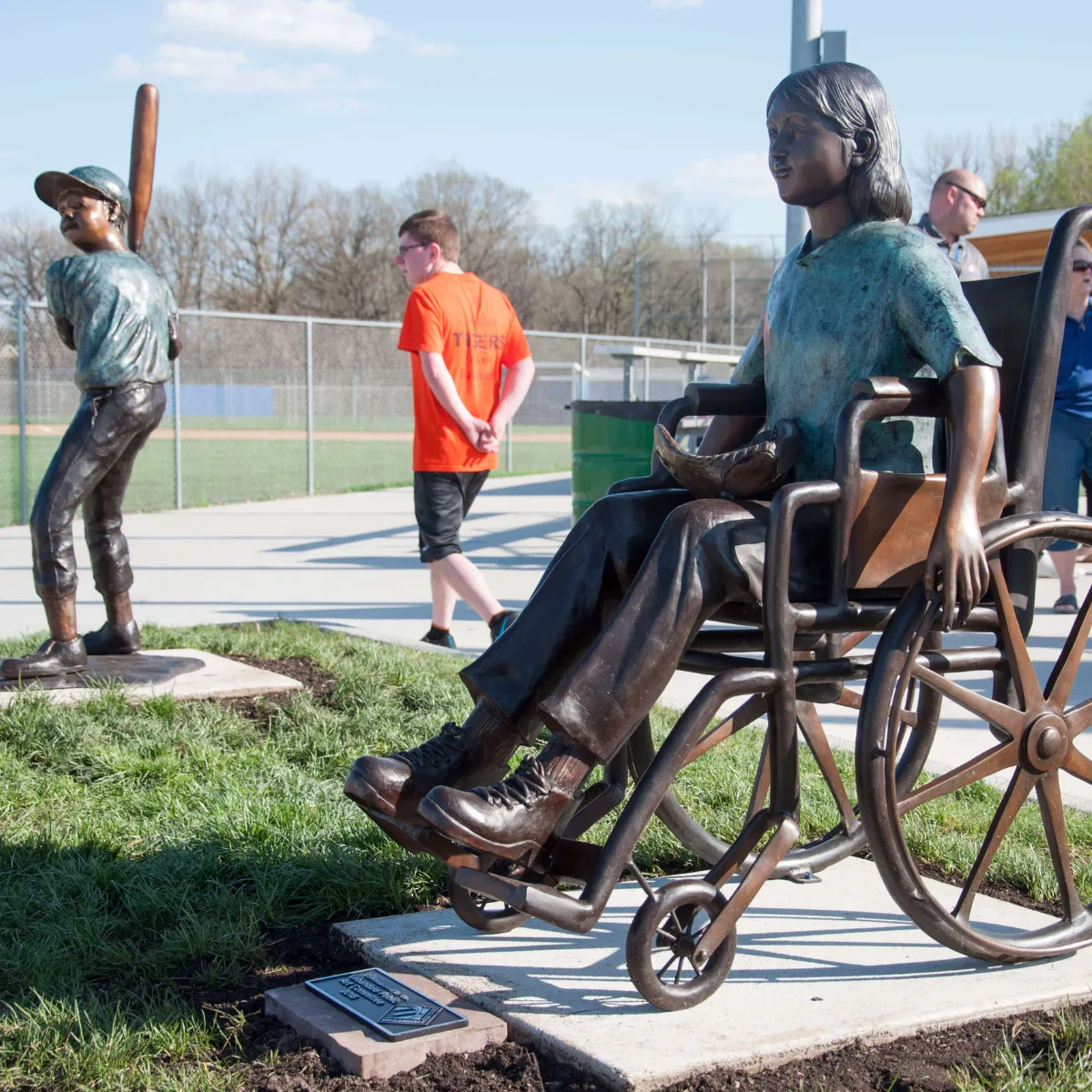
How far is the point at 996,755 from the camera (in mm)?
2646

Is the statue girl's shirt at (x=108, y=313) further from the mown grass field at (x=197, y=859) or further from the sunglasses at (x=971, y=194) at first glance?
the sunglasses at (x=971, y=194)

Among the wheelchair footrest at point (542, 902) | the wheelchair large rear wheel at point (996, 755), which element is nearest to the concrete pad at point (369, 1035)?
the wheelchair footrest at point (542, 902)

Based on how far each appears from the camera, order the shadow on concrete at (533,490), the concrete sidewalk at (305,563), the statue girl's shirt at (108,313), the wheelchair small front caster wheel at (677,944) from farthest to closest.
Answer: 1. the shadow on concrete at (533,490)
2. the concrete sidewalk at (305,563)
3. the statue girl's shirt at (108,313)
4. the wheelchair small front caster wheel at (677,944)

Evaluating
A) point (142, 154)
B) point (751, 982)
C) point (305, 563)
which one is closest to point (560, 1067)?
point (751, 982)

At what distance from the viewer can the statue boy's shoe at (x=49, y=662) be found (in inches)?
197

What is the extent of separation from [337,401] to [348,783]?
22.7 metres

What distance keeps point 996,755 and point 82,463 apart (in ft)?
12.1

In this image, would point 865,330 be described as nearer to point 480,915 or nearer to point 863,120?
point 863,120

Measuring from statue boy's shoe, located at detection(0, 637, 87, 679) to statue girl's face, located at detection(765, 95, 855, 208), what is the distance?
3.50m

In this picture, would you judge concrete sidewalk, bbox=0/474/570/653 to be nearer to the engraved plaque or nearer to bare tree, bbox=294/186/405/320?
the engraved plaque

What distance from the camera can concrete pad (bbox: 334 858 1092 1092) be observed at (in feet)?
7.57

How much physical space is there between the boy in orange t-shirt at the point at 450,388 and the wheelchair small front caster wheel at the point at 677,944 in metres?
3.32

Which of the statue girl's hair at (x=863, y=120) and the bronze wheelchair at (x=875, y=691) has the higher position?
the statue girl's hair at (x=863, y=120)

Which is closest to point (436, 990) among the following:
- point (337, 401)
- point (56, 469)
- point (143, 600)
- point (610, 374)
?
point (56, 469)
